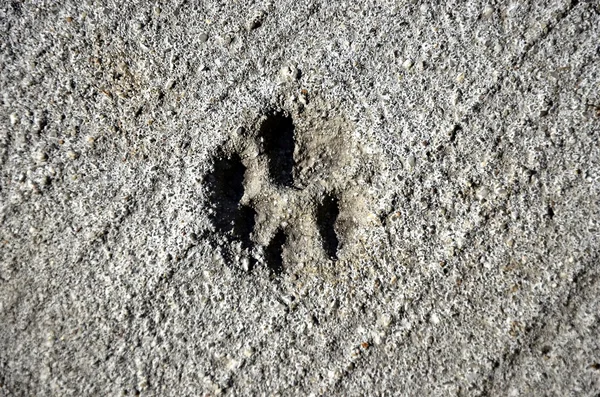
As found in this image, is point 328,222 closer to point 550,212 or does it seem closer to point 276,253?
point 276,253

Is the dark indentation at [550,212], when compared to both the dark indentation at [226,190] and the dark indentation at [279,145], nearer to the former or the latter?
Answer: the dark indentation at [279,145]

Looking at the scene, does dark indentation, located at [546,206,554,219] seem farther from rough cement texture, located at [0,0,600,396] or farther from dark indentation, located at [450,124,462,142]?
dark indentation, located at [450,124,462,142]

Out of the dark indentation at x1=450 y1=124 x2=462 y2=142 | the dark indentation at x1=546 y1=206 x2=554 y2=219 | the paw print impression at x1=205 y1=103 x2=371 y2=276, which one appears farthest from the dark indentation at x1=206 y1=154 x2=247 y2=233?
the dark indentation at x1=546 y1=206 x2=554 y2=219

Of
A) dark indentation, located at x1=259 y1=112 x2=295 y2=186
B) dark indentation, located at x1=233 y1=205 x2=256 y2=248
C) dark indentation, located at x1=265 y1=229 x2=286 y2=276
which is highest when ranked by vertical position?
dark indentation, located at x1=259 y1=112 x2=295 y2=186

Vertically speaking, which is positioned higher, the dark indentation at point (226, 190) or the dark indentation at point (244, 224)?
the dark indentation at point (226, 190)

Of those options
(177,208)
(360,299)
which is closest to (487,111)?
(360,299)

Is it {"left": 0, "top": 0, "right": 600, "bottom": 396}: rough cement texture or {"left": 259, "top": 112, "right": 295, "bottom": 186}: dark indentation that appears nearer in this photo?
{"left": 0, "top": 0, "right": 600, "bottom": 396}: rough cement texture

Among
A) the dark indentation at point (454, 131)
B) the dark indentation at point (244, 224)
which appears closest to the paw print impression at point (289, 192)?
the dark indentation at point (244, 224)
